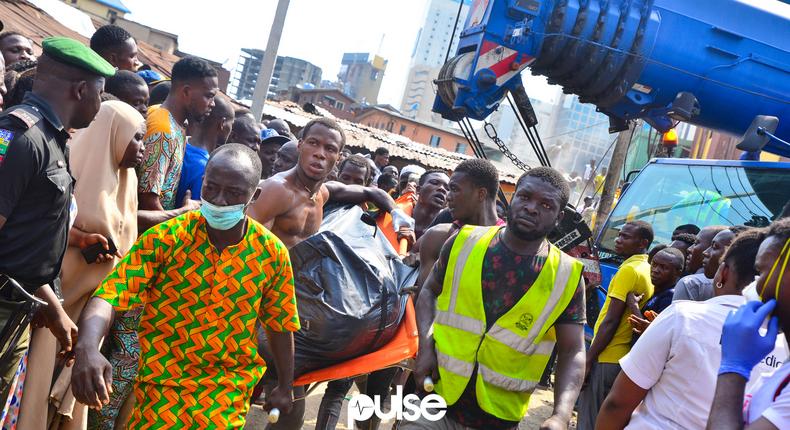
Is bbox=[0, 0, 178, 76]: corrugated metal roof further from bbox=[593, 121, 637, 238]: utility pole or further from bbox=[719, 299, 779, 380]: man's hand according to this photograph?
bbox=[593, 121, 637, 238]: utility pole

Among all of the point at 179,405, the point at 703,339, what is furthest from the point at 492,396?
the point at 179,405

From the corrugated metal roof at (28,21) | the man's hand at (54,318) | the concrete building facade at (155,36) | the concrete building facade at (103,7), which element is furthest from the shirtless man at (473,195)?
the concrete building facade at (103,7)

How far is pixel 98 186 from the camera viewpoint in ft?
11.5

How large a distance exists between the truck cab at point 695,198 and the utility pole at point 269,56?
589cm

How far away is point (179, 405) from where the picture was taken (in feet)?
9.37

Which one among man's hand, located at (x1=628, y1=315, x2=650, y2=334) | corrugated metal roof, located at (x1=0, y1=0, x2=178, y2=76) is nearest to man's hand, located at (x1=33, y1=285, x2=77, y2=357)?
man's hand, located at (x1=628, y1=315, x2=650, y2=334)

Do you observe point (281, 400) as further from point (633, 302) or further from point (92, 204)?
point (633, 302)

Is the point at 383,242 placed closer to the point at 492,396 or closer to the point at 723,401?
the point at 492,396

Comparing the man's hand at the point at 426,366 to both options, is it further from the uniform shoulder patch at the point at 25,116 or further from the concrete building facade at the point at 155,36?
the concrete building facade at the point at 155,36

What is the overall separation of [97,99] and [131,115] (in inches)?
24.3

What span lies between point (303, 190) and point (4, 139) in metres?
1.79

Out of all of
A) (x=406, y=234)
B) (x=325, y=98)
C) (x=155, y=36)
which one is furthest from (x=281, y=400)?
(x=325, y=98)

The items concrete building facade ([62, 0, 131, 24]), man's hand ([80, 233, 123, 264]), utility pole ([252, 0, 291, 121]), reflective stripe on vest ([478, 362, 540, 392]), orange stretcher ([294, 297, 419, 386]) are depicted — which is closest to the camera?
reflective stripe on vest ([478, 362, 540, 392])

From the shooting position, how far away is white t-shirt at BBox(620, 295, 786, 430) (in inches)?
98.8
